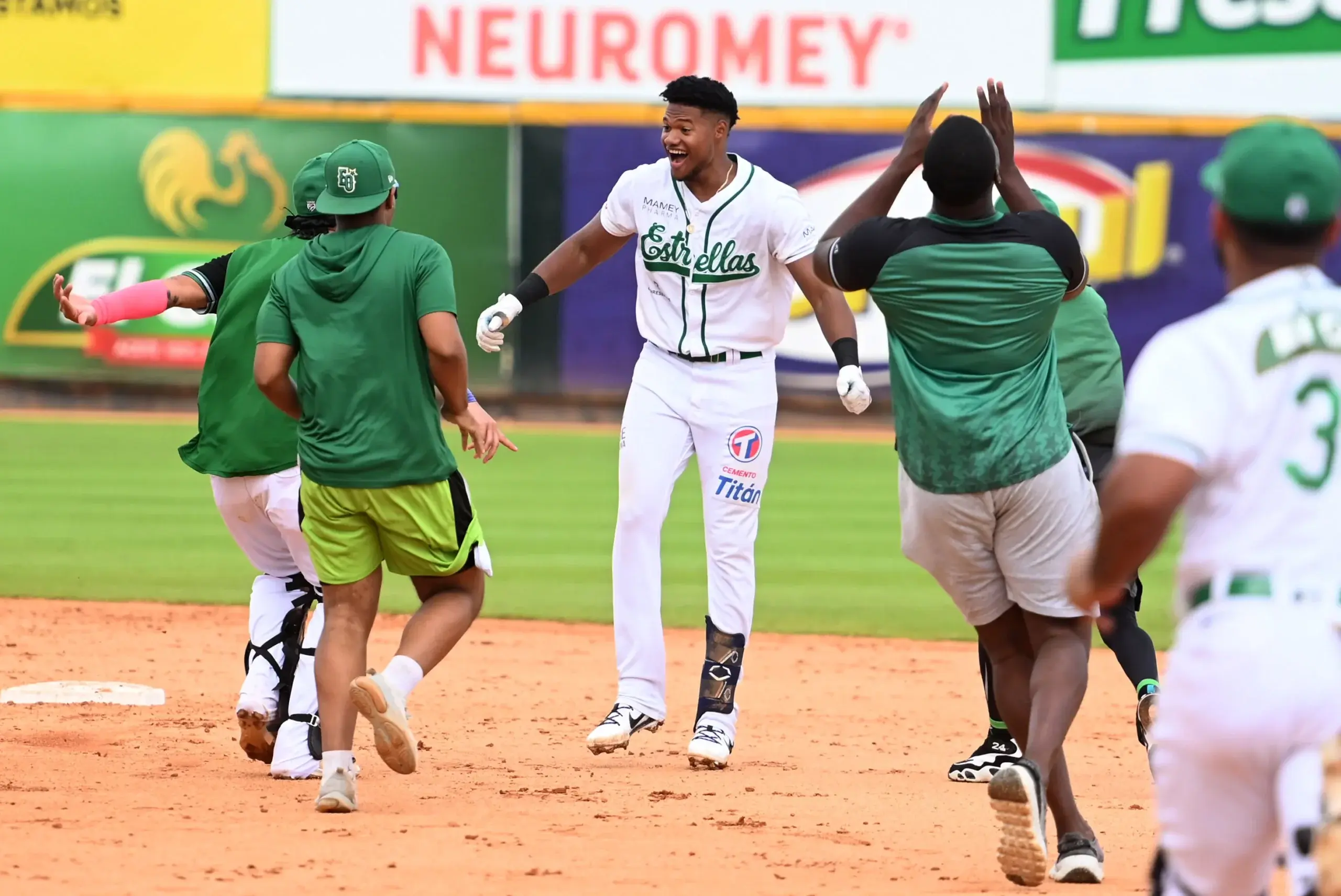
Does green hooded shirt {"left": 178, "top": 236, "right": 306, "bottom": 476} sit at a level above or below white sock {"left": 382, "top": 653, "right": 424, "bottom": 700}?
above

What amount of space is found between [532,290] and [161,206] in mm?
15281

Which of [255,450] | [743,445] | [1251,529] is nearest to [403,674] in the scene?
[255,450]

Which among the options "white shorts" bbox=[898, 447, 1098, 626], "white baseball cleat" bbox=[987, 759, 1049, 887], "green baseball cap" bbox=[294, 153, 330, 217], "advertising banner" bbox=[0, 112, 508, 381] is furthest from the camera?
"advertising banner" bbox=[0, 112, 508, 381]

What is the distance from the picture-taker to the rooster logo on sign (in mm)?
20953

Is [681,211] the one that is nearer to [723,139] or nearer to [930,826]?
[723,139]

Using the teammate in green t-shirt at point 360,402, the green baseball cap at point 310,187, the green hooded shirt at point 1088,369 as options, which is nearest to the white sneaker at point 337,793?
the teammate in green t-shirt at point 360,402

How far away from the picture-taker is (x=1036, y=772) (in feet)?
14.5

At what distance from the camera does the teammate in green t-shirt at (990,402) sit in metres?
4.65

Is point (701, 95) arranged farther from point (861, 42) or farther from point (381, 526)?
point (861, 42)

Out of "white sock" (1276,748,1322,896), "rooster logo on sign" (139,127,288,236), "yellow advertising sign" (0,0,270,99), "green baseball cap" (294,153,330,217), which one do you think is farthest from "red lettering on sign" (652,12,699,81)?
"white sock" (1276,748,1322,896)

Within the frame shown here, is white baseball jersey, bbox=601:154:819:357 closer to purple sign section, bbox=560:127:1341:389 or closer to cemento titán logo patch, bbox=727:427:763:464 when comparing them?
cemento titán logo patch, bbox=727:427:763:464

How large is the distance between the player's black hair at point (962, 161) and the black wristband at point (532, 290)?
2.44 meters

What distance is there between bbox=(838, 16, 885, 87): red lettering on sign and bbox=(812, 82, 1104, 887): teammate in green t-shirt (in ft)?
72.4

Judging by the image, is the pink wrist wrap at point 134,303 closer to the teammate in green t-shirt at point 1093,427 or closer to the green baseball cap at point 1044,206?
the green baseball cap at point 1044,206
